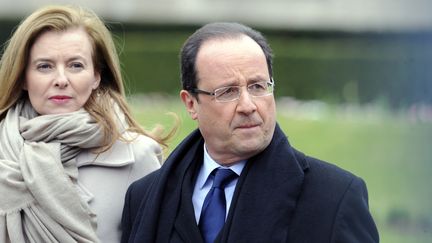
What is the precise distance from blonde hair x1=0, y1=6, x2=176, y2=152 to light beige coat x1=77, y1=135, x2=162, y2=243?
0.17ft

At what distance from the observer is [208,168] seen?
154 inches

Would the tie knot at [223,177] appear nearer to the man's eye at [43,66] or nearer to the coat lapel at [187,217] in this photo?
the coat lapel at [187,217]

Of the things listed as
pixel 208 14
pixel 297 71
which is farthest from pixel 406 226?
pixel 208 14

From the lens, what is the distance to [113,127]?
452 centimetres

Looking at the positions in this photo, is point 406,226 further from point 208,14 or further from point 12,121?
point 208,14

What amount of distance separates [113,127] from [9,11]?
1756 centimetres

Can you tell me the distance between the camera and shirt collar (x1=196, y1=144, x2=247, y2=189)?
384 centimetres

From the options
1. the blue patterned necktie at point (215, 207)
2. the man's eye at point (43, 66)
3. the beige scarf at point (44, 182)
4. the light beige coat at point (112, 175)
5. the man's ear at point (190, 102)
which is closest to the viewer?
the blue patterned necktie at point (215, 207)

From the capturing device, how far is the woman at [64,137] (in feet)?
13.9

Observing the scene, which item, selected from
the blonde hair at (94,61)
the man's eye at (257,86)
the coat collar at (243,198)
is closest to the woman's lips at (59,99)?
the blonde hair at (94,61)

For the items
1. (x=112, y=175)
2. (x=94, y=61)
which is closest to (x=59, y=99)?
(x=94, y=61)

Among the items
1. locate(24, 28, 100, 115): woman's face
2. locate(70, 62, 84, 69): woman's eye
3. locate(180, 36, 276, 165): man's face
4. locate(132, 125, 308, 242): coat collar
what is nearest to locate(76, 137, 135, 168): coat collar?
locate(24, 28, 100, 115): woman's face

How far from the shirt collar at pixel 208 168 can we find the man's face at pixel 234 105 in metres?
0.02

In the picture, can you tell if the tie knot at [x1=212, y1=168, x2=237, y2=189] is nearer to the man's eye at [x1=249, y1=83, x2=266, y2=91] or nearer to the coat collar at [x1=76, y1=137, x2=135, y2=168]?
the man's eye at [x1=249, y1=83, x2=266, y2=91]
